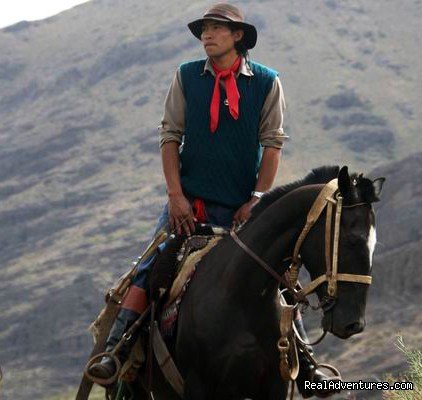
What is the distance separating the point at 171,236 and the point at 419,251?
85.9 m

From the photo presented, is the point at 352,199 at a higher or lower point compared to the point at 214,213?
higher

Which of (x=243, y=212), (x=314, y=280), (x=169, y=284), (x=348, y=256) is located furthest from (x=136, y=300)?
(x=348, y=256)

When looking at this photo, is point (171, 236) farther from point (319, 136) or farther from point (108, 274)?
point (319, 136)

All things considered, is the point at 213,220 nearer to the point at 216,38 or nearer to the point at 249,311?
the point at 249,311

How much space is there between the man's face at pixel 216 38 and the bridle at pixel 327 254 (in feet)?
6.80

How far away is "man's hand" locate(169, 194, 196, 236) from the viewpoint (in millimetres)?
9117

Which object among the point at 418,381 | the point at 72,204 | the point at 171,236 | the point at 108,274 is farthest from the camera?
the point at 72,204

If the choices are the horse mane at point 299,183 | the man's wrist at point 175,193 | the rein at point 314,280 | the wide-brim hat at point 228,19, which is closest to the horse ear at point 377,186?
the rein at point 314,280

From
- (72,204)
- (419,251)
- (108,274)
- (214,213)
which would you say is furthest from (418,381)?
(72,204)

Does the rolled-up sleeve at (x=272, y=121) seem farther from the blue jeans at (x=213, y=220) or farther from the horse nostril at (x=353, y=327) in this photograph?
the horse nostril at (x=353, y=327)

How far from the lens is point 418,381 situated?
1025cm

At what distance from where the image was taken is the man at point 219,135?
927cm

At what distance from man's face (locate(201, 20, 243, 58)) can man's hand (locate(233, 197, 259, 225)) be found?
4.31ft

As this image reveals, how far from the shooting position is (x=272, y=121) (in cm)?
946
